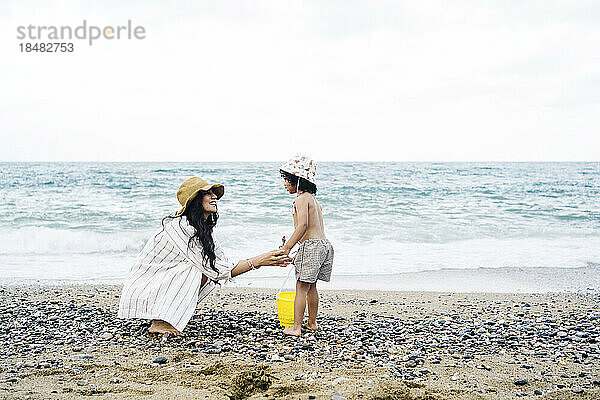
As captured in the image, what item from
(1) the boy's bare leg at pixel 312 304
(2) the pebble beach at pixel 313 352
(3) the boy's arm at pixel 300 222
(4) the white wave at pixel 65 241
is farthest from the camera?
(4) the white wave at pixel 65 241

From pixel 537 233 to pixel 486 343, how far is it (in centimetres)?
973

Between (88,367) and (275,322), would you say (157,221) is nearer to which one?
(275,322)

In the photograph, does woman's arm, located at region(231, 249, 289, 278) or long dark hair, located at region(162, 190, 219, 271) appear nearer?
long dark hair, located at region(162, 190, 219, 271)

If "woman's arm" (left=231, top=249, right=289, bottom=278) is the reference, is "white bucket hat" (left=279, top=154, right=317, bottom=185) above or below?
above

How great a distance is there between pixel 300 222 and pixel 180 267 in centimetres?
116

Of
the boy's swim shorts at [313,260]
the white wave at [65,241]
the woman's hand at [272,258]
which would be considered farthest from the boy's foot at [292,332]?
the white wave at [65,241]

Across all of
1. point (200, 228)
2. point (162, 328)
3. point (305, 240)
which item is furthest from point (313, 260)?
point (162, 328)

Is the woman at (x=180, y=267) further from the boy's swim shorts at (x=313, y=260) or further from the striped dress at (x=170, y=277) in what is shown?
the boy's swim shorts at (x=313, y=260)

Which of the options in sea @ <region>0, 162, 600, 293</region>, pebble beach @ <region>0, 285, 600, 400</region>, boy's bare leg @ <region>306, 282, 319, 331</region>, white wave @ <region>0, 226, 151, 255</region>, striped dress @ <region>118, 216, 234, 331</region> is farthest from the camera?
white wave @ <region>0, 226, 151, 255</region>

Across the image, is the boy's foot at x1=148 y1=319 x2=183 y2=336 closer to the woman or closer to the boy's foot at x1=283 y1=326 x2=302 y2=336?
the woman

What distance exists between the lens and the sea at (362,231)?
27.1 ft

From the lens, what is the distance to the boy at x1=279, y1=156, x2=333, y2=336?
4.70m

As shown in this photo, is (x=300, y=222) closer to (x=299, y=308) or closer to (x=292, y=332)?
(x=299, y=308)

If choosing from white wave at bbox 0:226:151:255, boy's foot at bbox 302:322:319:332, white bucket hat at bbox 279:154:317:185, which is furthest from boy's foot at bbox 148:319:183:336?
white wave at bbox 0:226:151:255
